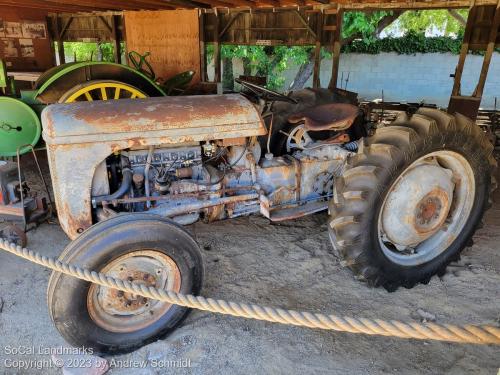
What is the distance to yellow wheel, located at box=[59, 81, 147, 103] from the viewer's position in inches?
164

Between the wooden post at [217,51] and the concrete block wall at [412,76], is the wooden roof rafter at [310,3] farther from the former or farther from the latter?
the concrete block wall at [412,76]

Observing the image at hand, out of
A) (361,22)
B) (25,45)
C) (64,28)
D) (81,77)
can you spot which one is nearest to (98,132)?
(81,77)

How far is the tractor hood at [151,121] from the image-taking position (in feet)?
7.23

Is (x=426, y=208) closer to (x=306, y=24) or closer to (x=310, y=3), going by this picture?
(x=310, y=3)

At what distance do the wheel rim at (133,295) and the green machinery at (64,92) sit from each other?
2682 mm

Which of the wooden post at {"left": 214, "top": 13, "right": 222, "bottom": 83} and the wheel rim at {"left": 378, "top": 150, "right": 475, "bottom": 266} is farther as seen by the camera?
the wooden post at {"left": 214, "top": 13, "right": 222, "bottom": 83}

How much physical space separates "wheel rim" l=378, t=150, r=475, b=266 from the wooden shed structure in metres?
3.67

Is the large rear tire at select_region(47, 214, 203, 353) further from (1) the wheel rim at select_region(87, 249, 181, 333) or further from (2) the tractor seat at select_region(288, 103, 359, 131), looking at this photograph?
(2) the tractor seat at select_region(288, 103, 359, 131)

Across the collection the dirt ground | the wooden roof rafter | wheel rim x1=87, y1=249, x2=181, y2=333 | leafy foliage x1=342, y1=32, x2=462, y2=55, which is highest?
the wooden roof rafter

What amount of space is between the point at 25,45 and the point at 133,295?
948 centimetres

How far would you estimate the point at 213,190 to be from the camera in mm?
2697

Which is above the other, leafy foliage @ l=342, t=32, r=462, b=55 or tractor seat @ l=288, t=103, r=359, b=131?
leafy foliage @ l=342, t=32, r=462, b=55

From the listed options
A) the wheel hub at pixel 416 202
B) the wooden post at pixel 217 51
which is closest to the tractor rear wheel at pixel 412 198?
the wheel hub at pixel 416 202

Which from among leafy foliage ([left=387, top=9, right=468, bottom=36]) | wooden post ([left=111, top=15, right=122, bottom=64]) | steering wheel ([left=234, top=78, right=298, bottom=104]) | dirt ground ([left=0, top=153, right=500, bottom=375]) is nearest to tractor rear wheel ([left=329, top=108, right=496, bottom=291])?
dirt ground ([left=0, top=153, right=500, bottom=375])
